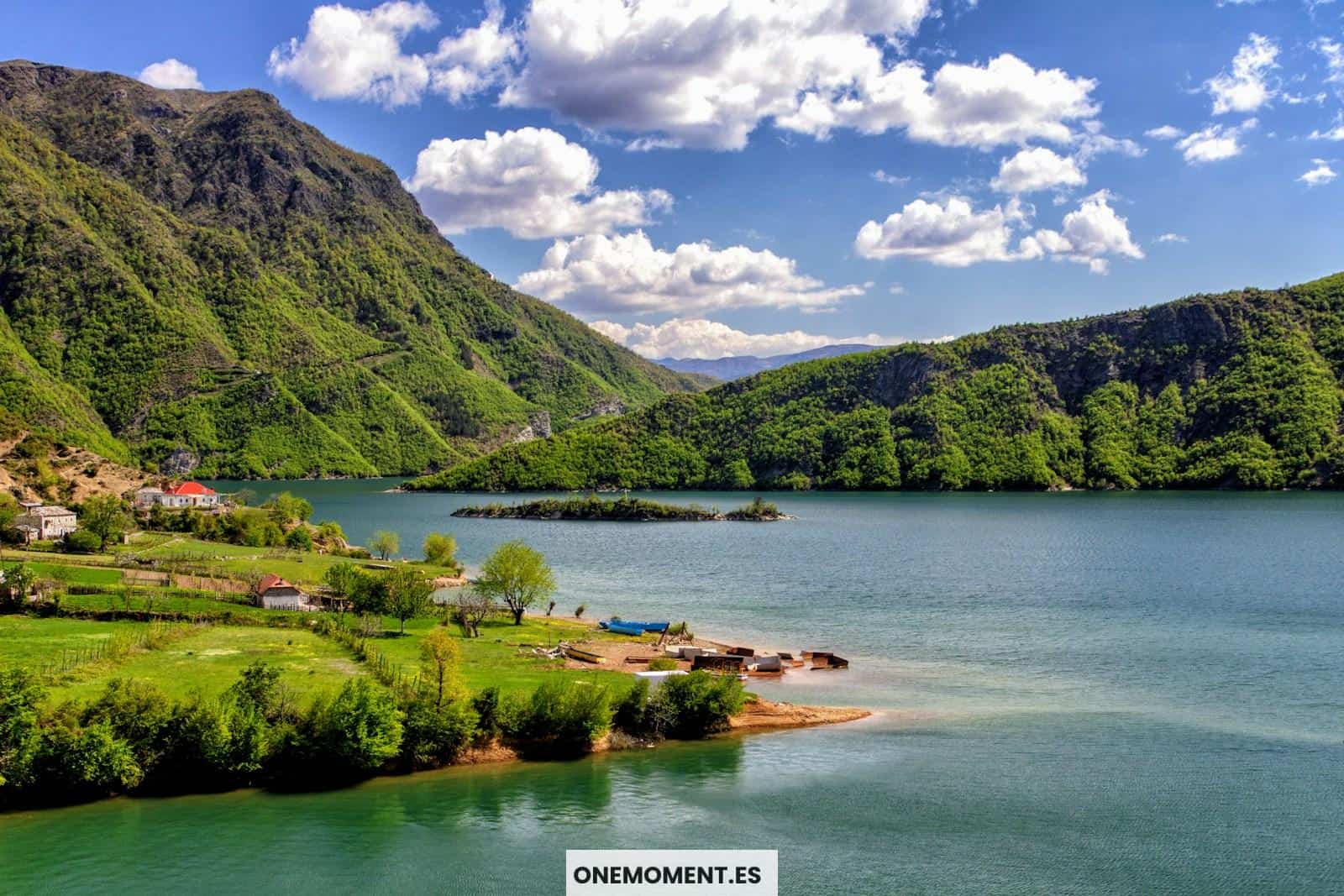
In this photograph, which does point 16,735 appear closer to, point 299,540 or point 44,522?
point 44,522

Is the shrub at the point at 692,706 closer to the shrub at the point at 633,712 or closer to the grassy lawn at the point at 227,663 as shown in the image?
the shrub at the point at 633,712

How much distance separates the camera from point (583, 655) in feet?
187

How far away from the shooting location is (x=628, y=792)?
36.8 meters

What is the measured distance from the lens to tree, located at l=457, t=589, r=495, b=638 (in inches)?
2497

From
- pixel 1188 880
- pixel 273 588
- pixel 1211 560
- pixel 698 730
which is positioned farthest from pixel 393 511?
pixel 1188 880

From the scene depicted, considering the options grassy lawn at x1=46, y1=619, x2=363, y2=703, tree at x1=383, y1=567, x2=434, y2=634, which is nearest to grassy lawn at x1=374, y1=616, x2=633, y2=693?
tree at x1=383, y1=567, x2=434, y2=634

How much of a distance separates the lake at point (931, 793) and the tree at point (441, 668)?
372 centimetres

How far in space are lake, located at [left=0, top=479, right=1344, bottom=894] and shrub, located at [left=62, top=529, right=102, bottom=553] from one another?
4779cm

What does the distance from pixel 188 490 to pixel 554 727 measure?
105 m

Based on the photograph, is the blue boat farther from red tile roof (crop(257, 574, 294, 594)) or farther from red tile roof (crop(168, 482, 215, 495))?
red tile roof (crop(168, 482, 215, 495))

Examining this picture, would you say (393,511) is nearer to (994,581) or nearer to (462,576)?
(462,576)

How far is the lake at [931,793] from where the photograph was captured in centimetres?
3027

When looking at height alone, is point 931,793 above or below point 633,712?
below

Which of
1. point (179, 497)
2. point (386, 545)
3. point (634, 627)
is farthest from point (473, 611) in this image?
point (179, 497)
